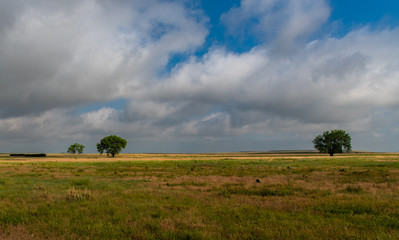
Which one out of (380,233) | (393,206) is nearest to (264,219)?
(380,233)

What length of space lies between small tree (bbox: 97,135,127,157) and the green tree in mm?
95191

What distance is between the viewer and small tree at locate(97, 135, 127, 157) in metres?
120

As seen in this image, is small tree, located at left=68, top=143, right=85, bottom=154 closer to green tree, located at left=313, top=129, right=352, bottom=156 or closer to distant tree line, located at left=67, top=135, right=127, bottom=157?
distant tree line, located at left=67, top=135, right=127, bottom=157

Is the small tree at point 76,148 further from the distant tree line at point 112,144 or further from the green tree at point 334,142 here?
the green tree at point 334,142

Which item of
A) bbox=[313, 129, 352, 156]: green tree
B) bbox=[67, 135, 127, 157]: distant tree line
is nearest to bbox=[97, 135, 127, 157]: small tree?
bbox=[67, 135, 127, 157]: distant tree line

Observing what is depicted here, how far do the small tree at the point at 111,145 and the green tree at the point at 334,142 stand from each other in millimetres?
95191

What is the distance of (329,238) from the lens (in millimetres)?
6863

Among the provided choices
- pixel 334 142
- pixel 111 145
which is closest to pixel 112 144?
pixel 111 145

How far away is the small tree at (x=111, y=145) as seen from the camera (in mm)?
119625

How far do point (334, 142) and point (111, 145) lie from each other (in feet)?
348

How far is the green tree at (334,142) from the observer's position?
113438 mm

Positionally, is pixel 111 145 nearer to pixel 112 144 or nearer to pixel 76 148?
pixel 112 144

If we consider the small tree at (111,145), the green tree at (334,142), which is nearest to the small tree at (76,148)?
the small tree at (111,145)

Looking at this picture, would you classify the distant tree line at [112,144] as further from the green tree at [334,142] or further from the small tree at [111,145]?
the green tree at [334,142]
